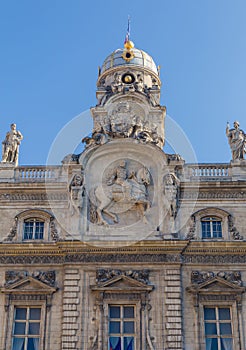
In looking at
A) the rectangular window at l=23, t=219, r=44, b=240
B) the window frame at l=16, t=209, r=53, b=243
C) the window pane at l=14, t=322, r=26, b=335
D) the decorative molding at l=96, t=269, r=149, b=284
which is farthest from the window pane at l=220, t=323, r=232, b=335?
the rectangular window at l=23, t=219, r=44, b=240

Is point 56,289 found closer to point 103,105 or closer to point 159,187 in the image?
point 159,187

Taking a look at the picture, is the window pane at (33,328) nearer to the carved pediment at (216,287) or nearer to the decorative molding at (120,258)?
the decorative molding at (120,258)

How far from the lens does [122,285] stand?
25125mm

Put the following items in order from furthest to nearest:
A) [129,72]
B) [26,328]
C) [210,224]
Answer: [129,72], [210,224], [26,328]

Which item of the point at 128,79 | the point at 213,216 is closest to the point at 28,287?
the point at 213,216

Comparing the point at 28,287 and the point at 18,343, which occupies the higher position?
the point at 28,287

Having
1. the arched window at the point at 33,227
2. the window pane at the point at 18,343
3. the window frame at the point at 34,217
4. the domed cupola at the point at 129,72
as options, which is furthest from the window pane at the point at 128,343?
the domed cupola at the point at 129,72

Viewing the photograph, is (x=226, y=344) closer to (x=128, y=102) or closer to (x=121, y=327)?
(x=121, y=327)

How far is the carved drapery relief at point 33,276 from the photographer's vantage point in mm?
25359

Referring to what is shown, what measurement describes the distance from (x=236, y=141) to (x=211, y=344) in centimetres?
884

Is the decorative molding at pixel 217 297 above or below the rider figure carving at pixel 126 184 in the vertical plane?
below

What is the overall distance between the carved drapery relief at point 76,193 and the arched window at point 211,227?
493 centimetres

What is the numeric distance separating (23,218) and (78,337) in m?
5.49

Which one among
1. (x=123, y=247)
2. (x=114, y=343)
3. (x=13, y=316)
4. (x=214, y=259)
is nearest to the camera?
(x=114, y=343)
